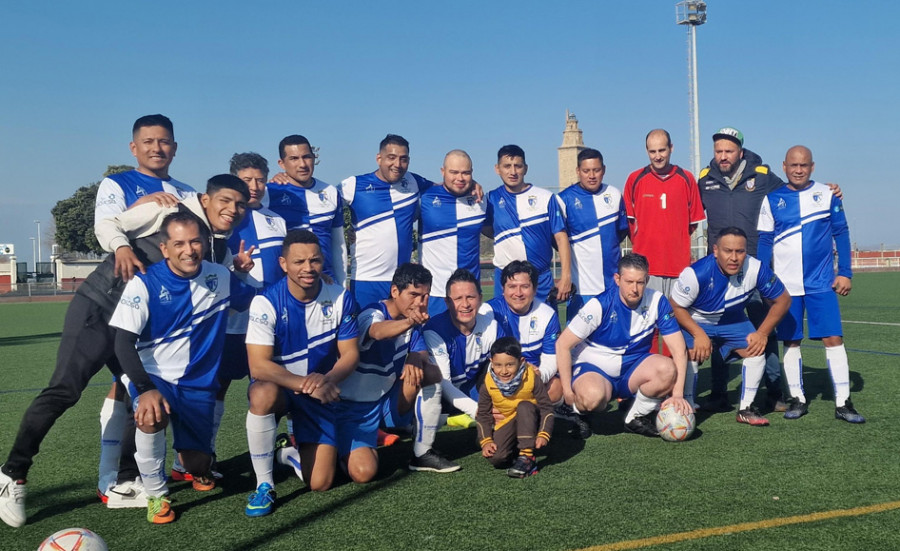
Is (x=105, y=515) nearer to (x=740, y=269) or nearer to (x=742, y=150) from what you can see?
(x=740, y=269)

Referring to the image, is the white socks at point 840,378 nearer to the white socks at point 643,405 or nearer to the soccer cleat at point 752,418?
the soccer cleat at point 752,418

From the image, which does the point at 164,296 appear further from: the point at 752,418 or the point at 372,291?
the point at 752,418

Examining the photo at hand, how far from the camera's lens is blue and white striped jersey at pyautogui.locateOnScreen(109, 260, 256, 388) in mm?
4027

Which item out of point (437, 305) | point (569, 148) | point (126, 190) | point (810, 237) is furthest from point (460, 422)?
point (569, 148)

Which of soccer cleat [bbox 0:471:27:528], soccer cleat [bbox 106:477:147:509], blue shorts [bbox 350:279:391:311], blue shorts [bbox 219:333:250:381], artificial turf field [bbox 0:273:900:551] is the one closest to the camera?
artificial turf field [bbox 0:273:900:551]

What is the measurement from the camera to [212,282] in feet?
14.1

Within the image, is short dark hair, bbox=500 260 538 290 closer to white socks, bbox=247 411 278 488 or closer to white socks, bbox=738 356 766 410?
white socks, bbox=738 356 766 410

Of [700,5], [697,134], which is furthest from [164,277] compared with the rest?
[700,5]

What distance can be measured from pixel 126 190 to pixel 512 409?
109 inches

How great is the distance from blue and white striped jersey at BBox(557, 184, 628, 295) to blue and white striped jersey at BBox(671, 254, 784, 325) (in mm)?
902

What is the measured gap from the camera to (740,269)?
591 cm

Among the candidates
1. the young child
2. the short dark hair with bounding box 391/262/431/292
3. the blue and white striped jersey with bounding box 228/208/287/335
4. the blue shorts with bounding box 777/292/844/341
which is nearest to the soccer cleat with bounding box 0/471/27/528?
the blue and white striped jersey with bounding box 228/208/287/335

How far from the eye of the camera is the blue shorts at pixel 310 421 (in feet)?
14.8

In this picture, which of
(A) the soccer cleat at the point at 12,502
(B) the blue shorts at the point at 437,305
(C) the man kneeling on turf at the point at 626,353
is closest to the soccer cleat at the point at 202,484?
(A) the soccer cleat at the point at 12,502
